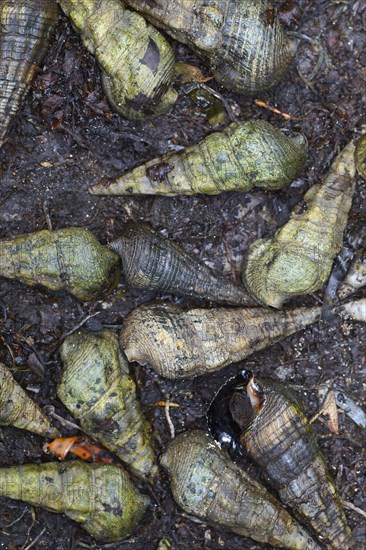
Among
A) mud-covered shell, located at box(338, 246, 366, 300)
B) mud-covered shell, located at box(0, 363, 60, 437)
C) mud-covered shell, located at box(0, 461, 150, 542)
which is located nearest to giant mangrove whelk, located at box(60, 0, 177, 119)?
mud-covered shell, located at box(338, 246, 366, 300)

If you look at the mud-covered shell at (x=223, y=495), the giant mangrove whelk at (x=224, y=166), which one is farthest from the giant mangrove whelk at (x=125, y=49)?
the mud-covered shell at (x=223, y=495)

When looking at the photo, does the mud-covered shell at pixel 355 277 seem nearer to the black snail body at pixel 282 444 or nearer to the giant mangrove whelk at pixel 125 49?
the black snail body at pixel 282 444

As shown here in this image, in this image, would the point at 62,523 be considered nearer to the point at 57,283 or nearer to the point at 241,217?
the point at 57,283

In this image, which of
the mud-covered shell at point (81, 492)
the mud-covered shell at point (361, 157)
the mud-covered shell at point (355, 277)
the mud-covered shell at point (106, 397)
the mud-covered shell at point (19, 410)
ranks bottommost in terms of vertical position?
the mud-covered shell at point (81, 492)

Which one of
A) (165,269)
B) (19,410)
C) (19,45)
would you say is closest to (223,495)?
(19,410)

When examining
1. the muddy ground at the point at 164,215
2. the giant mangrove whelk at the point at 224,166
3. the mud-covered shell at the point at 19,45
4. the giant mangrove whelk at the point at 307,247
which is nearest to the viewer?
the mud-covered shell at the point at 19,45

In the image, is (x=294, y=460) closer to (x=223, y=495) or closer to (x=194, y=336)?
(x=223, y=495)

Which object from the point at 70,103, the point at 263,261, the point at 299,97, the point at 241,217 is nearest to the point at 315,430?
the point at 263,261
